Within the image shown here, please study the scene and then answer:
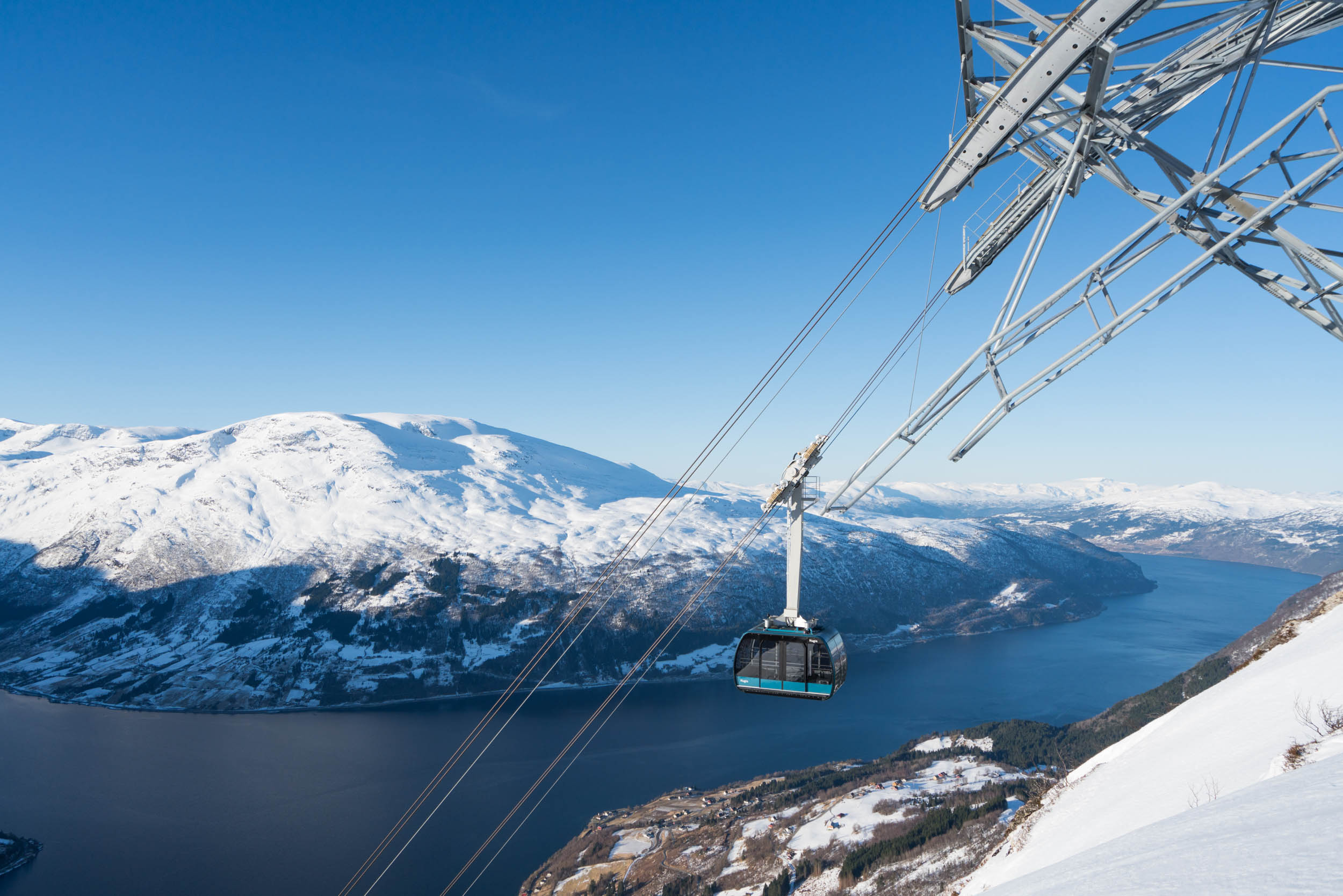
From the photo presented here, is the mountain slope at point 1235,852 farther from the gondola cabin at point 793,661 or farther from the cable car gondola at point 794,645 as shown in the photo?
the gondola cabin at point 793,661

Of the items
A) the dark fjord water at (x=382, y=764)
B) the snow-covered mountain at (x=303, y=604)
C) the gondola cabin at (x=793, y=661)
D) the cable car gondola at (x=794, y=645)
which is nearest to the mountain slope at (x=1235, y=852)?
the cable car gondola at (x=794, y=645)

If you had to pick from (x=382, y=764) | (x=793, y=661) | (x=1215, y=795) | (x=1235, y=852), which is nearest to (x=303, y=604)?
(x=382, y=764)

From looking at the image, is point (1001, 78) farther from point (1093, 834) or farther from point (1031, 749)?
point (1031, 749)

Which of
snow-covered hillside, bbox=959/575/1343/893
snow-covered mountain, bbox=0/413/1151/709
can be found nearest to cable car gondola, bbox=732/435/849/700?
snow-covered hillside, bbox=959/575/1343/893

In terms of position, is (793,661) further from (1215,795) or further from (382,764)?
(382,764)

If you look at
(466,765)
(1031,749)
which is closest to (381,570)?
(466,765)

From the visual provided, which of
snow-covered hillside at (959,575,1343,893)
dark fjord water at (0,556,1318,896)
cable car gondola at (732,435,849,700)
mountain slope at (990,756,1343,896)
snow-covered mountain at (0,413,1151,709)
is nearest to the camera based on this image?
mountain slope at (990,756,1343,896)

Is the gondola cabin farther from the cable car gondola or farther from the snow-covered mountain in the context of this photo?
the snow-covered mountain
